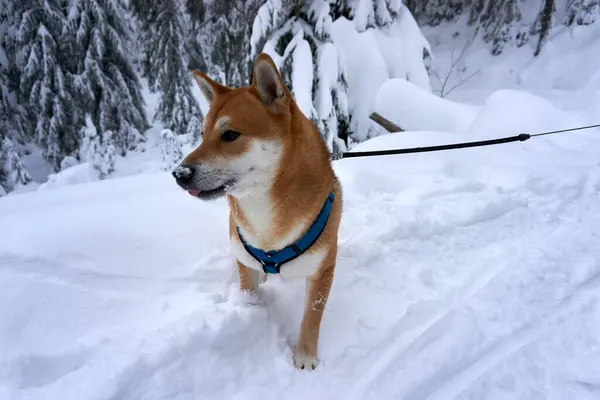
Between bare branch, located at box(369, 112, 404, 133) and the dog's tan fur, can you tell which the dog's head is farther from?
bare branch, located at box(369, 112, 404, 133)

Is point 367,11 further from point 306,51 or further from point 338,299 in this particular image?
point 338,299

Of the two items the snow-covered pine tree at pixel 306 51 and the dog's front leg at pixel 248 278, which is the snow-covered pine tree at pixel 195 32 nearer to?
the snow-covered pine tree at pixel 306 51

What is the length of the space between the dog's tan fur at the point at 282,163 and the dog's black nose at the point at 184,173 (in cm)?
3

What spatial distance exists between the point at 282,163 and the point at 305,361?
3.56 ft

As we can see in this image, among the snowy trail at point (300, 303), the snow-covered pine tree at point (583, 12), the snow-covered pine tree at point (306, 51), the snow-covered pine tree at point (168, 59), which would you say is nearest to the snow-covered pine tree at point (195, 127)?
the snow-covered pine tree at point (168, 59)

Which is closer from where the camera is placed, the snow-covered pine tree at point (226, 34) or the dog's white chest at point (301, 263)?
the dog's white chest at point (301, 263)

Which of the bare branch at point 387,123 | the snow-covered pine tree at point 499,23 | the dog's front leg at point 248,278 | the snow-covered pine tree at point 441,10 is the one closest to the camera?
the dog's front leg at point 248,278

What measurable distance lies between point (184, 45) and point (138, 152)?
11.8ft

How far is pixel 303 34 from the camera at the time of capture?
5.11 m

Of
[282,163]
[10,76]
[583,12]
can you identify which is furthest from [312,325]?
[583,12]

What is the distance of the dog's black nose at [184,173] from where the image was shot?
1.39 meters

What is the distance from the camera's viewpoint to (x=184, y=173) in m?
1.39

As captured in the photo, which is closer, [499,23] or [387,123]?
[387,123]

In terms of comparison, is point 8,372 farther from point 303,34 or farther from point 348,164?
point 303,34
